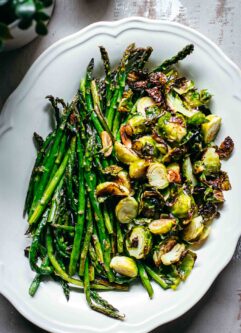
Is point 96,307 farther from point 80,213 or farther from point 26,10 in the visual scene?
point 26,10

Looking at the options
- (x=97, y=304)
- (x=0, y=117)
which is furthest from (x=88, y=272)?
(x=0, y=117)

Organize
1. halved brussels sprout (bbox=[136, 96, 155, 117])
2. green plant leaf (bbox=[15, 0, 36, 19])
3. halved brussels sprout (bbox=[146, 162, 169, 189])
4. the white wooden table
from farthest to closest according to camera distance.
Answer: the white wooden table
halved brussels sprout (bbox=[136, 96, 155, 117])
halved brussels sprout (bbox=[146, 162, 169, 189])
green plant leaf (bbox=[15, 0, 36, 19])

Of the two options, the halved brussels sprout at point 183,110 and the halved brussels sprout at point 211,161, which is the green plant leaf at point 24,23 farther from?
the halved brussels sprout at point 211,161

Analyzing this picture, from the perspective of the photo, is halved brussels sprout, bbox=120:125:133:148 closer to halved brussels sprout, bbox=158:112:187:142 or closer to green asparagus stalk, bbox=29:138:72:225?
halved brussels sprout, bbox=158:112:187:142

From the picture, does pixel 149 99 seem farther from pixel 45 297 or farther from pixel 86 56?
pixel 45 297

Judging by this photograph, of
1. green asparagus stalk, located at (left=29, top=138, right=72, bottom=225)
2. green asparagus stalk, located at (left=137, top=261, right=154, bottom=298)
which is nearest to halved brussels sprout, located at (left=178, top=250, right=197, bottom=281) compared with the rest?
green asparagus stalk, located at (left=137, top=261, right=154, bottom=298)

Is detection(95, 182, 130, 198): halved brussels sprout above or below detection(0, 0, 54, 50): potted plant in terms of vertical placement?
below
